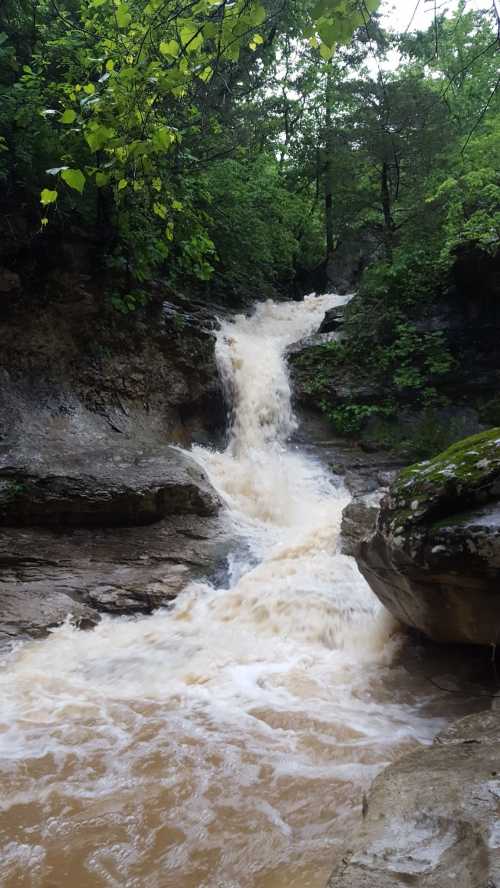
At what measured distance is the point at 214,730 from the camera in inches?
160

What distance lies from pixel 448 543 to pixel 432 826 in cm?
226

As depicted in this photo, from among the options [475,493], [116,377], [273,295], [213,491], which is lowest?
[213,491]

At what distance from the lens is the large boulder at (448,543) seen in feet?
13.2

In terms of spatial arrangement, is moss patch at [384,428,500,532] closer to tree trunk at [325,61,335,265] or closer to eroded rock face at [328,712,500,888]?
eroded rock face at [328,712,500,888]

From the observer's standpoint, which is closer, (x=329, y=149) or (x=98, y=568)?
(x=98, y=568)

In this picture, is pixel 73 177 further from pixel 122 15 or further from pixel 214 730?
pixel 214 730

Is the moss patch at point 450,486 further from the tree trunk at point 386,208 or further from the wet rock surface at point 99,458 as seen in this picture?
the tree trunk at point 386,208

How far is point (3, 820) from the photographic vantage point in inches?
118

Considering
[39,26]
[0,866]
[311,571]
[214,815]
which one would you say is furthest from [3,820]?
[39,26]

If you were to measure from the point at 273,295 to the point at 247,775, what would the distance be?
54.6 ft

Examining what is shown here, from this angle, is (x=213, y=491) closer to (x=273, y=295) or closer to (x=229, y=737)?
(x=229, y=737)

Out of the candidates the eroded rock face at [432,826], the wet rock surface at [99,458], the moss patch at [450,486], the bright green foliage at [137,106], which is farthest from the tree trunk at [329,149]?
the eroded rock face at [432,826]

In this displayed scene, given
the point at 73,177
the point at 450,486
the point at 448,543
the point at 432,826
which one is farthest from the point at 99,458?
the point at 432,826

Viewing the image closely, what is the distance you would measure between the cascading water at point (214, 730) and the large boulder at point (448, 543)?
628 millimetres
